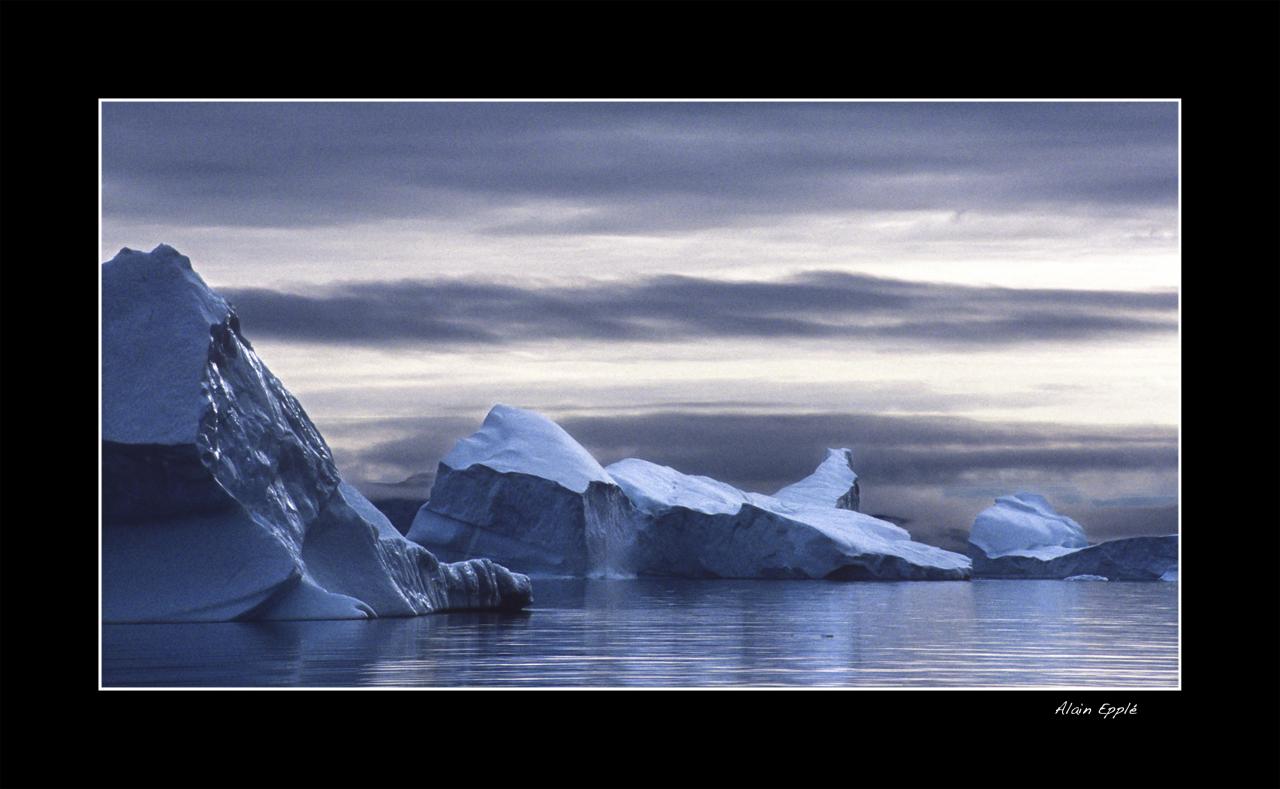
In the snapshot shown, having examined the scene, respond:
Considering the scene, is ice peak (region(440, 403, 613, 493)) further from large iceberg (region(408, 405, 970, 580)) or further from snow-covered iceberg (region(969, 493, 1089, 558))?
snow-covered iceberg (region(969, 493, 1089, 558))

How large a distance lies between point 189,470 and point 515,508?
23.3 m

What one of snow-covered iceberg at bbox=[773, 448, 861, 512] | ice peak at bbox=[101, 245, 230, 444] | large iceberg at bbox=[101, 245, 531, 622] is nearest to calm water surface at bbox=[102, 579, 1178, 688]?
large iceberg at bbox=[101, 245, 531, 622]

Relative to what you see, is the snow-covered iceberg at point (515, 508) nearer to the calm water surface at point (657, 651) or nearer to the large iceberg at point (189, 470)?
the calm water surface at point (657, 651)

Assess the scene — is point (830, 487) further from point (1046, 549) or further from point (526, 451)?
point (526, 451)

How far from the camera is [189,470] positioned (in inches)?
539

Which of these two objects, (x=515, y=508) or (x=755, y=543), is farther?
(x=755, y=543)

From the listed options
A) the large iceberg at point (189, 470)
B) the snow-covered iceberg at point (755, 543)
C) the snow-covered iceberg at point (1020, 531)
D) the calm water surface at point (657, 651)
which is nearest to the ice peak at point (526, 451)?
the snow-covered iceberg at point (755, 543)

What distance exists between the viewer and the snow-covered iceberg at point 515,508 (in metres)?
36.7

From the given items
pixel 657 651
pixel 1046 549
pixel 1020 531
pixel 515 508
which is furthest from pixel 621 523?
pixel 657 651

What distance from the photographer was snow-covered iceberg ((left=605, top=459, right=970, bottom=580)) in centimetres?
4022
